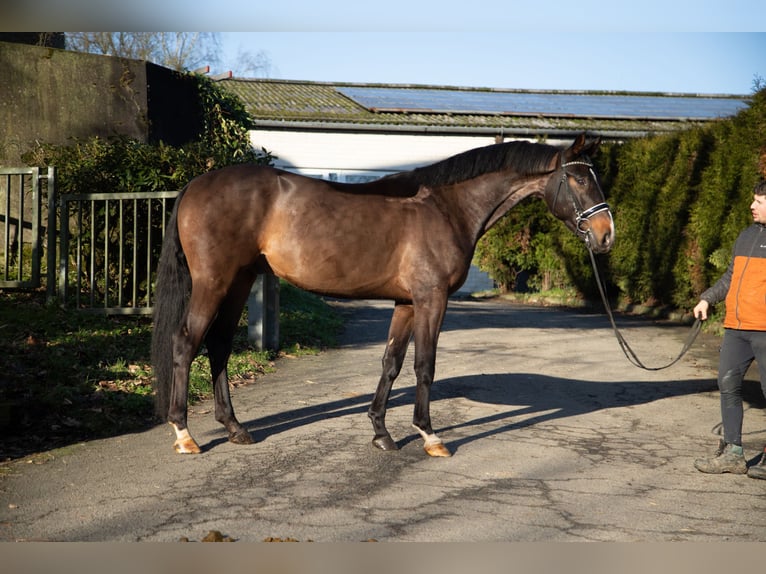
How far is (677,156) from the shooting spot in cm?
1383

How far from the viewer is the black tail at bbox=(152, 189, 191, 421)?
5.54 metres

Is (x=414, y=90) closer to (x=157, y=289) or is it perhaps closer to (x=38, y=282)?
(x=38, y=282)

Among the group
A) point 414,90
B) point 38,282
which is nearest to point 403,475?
point 38,282

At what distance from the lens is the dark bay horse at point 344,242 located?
5.45 metres

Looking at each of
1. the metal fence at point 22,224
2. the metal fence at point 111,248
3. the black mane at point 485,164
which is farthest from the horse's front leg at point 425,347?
the metal fence at point 22,224

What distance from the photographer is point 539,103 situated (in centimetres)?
2702

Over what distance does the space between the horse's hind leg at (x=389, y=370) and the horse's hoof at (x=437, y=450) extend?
0.24 m

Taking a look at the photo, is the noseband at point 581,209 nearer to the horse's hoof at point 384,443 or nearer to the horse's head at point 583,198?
the horse's head at point 583,198

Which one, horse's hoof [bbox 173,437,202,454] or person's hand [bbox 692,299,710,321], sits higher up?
person's hand [bbox 692,299,710,321]

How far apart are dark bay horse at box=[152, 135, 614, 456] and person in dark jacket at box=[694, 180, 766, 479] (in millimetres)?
920

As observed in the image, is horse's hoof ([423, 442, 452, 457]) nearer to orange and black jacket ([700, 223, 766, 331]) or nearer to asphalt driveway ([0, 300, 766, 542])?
asphalt driveway ([0, 300, 766, 542])

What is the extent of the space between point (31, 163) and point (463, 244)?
6.77 metres

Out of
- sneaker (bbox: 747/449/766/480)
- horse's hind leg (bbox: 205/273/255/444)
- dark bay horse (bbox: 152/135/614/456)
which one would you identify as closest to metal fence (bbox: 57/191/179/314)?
horse's hind leg (bbox: 205/273/255/444)

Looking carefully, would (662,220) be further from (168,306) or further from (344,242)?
(168,306)
